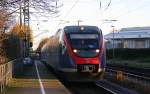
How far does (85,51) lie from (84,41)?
74 centimetres

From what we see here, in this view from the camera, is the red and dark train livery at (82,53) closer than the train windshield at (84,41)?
Yes

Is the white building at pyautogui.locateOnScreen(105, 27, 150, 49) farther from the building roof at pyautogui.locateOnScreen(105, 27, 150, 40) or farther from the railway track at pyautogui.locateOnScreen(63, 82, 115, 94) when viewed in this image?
the railway track at pyautogui.locateOnScreen(63, 82, 115, 94)

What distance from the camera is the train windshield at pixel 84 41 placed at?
25.1m

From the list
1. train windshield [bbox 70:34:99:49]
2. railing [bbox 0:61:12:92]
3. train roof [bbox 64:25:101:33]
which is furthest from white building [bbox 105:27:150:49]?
railing [bbox 0:61:12:92]

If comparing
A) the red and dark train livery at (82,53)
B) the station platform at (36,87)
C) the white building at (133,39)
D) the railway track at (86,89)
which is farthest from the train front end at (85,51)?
the white building at (133,39)

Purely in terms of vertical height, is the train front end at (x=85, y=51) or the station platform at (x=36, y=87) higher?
the train front end at (x=85, y=51)

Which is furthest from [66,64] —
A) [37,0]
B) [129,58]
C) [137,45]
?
[137,45]

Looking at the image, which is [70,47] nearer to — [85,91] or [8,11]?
[85,91]

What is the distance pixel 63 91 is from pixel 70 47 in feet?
14.5

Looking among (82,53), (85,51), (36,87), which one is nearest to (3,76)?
(36,87)

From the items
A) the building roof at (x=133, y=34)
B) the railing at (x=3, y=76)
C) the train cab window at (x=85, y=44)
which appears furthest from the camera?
the building roof at (x=133, y=34)

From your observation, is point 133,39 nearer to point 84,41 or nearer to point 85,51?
point 84,41

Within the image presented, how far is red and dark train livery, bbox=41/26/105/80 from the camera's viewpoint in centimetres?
2448

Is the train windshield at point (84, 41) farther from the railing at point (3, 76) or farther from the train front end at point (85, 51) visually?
the railing at point (3, 76)
